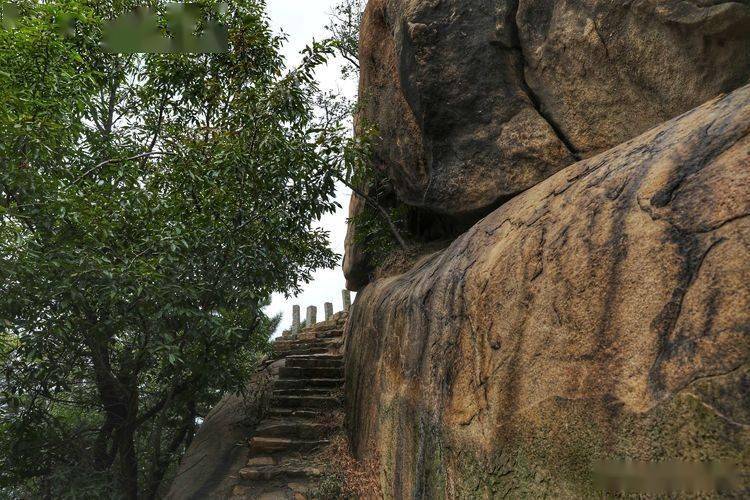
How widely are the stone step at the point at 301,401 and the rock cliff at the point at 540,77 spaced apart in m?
3.99

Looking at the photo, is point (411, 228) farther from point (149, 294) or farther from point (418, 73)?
point (149, 294)

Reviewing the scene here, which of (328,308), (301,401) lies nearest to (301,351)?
(301,401)

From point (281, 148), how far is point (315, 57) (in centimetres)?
129

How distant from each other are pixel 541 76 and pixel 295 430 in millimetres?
5667

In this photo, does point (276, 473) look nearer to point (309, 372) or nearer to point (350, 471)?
point (350, 471)

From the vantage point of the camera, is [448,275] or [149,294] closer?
[448,275]

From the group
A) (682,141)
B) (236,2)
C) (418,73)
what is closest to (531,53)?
(418,73)

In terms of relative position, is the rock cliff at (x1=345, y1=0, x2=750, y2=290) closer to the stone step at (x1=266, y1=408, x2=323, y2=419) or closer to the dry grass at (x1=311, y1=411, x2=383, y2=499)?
the dry grass at (x1=311, y1=411, x2=383, y2=499)

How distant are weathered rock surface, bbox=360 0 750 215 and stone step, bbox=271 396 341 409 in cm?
406

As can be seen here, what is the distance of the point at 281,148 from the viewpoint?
6379mm

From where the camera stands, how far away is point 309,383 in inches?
341

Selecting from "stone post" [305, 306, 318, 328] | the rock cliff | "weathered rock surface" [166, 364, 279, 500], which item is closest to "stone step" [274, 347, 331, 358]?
"weathered rock surface" [166, 364, 279, 500]

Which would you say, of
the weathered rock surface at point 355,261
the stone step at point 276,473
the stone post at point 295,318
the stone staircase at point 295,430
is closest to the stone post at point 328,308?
the stone post at point 295,318

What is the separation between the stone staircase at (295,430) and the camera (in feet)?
20.4
